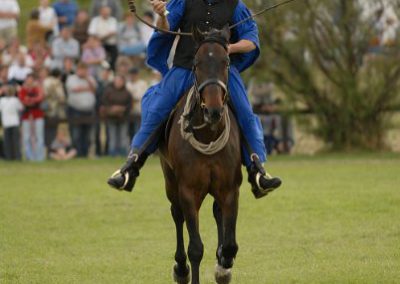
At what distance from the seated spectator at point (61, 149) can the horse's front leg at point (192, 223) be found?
13284mm

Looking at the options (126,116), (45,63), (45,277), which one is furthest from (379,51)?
(45,277)

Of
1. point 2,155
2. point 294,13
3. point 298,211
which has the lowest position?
point 2,155

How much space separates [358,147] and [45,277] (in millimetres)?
13091

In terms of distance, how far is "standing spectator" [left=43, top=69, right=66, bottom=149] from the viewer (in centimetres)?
2223

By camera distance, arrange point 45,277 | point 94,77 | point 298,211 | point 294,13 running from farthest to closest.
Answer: point 94,77, point 294,13, point 298,211, point 45,277

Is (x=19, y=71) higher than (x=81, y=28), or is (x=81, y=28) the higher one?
(x=81, y=28)

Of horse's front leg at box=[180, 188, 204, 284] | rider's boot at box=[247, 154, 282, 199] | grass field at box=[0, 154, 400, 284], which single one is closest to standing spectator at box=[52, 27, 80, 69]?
grass field at box=[0, 154, 400, 284]

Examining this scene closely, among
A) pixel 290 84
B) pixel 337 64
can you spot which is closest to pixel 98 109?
pixel 290 84

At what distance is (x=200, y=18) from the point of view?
31.9ft

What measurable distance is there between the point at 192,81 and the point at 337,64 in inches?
506

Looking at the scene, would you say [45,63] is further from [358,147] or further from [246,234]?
[246,234]

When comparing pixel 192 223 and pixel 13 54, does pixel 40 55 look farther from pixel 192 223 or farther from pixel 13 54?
pixel 192 223

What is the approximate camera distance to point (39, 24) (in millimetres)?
24234

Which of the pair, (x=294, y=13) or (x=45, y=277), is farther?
(x=294, y=13)
